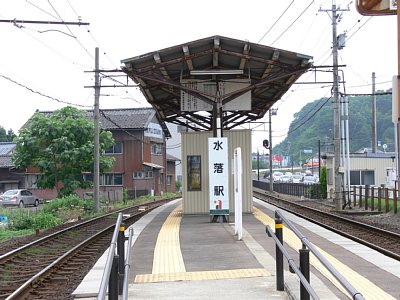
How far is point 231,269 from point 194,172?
11.3 m

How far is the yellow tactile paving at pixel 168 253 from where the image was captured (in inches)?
373

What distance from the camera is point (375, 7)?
376cm

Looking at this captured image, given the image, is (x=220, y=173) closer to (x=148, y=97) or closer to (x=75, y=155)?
(x=148, y=97)

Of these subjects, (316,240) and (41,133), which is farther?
(41,133)

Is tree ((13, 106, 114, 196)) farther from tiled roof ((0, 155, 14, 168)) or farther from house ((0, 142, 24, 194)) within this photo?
house ((0, 142, 24, 194))

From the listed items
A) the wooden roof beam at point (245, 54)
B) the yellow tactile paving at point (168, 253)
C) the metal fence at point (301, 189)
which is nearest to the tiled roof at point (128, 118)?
the metal fence at point (301, 189)

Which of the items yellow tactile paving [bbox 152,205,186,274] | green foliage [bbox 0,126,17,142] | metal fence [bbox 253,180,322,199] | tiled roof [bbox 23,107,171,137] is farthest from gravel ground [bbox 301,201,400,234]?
green foliage [bbox 0,126,17,142]

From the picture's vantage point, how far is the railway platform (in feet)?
24.5

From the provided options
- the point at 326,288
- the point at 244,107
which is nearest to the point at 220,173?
the point at 244,107

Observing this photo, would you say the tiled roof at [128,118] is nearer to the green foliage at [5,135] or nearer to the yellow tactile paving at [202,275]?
the green foliage at [5,135]

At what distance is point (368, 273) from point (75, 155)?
27.7 meters

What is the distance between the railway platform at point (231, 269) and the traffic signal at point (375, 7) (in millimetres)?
3978

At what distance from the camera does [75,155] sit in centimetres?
3488

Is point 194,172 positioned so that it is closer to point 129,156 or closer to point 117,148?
point 129,156
